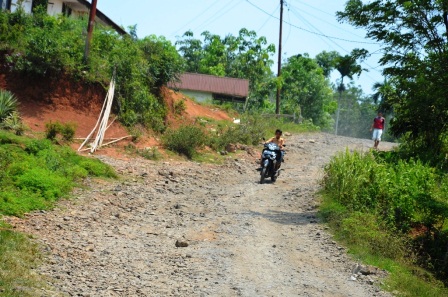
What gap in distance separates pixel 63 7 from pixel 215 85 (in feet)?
50.3

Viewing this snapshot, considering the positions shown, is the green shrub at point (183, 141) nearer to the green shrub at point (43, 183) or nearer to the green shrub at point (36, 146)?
the green shrub at point (36, 146)

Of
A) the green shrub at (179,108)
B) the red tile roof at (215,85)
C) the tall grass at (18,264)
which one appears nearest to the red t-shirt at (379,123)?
the green shrub at (179,108)

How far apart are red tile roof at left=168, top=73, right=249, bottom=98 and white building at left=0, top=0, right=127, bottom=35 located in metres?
9.01

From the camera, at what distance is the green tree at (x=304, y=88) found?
67.6 meters

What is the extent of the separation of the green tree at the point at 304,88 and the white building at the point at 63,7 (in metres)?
28.0

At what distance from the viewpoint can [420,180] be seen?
1805 centimetres

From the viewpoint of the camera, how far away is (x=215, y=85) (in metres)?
50.4

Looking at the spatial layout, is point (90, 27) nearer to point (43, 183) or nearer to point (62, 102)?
point (62, 102)

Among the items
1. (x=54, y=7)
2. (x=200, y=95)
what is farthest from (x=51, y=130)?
(x=200, y=95)

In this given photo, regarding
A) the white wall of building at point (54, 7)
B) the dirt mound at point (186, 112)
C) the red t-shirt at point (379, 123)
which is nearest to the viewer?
the dirt mound at point (186, 112)

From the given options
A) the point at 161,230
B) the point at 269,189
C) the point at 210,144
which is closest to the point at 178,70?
the point at 210,144

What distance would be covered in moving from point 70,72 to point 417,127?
12.1 meters

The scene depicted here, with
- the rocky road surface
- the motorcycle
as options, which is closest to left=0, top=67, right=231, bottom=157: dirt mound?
the rocky road surface

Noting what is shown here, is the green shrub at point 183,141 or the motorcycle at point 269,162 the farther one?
the green shrub at point 183,141
